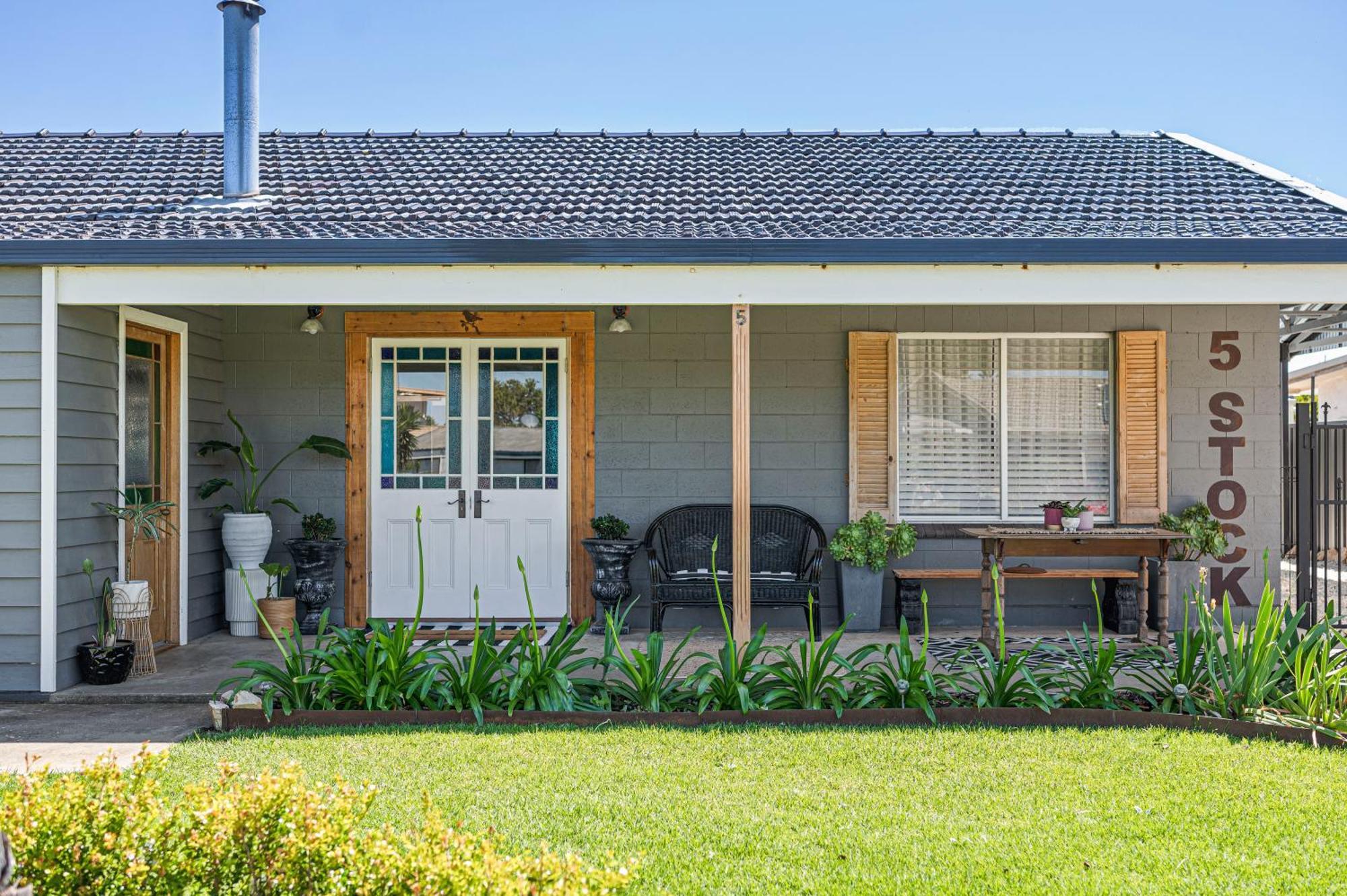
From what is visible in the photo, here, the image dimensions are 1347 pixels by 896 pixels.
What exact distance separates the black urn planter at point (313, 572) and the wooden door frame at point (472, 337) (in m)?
0.18

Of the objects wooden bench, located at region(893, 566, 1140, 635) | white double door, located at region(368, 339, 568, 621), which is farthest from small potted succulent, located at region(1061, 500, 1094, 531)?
white double door, located at region(368, 339, 568, 621)

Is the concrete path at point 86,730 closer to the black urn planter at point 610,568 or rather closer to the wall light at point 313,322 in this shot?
the black urn planter at point 610,568

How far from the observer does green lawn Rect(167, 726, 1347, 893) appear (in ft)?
10.9

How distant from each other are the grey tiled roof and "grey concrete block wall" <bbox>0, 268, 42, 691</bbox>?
861mm

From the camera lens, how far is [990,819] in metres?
3.74

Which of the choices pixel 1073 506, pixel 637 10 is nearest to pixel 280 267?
pixel 1073 506

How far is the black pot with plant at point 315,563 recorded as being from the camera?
7602 millimetres

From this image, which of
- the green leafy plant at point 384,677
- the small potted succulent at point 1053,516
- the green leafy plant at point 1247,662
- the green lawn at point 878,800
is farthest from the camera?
the small potted succulent at point 1053,516

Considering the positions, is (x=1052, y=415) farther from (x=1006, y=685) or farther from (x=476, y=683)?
(x=476, y=683)

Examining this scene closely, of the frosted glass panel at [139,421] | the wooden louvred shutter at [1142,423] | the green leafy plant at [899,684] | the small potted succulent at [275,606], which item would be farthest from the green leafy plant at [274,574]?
the wooden louvred shutter at [1142,423]

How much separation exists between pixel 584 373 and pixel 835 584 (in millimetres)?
2319

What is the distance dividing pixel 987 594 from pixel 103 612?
5.13m

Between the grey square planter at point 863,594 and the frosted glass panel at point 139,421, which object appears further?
the grey square planter at point 863,594

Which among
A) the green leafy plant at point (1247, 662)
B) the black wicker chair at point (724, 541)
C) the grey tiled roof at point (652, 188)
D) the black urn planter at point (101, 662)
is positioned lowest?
the black urn planter at point (101, 662)
